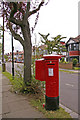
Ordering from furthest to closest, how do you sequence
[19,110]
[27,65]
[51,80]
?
[27,65] < [19,110] < [51,80]

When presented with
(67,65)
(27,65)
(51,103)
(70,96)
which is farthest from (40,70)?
(67,65)

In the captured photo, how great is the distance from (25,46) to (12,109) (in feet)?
8.80

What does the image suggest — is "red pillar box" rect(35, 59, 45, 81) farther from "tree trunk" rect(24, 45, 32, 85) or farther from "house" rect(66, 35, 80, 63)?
"house" rect(66, 35, 80, 63)

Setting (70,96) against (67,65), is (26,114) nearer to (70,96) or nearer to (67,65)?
(70,96)

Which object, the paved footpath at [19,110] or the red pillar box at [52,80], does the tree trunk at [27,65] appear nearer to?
the paved footpath at [19,110]

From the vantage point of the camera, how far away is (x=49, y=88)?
3293 millimetres

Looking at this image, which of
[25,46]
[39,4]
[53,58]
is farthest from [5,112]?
[39,4]

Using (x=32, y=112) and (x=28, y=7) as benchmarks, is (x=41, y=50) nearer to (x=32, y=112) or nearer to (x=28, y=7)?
(x=28, y=7)

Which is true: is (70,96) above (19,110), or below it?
below

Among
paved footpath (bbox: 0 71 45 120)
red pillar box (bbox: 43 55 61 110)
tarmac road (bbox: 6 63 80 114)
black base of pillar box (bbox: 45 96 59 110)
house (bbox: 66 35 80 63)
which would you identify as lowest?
tarmac road (bbox: 6 63 80 114)

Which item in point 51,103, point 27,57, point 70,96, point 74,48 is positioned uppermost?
point 74,48

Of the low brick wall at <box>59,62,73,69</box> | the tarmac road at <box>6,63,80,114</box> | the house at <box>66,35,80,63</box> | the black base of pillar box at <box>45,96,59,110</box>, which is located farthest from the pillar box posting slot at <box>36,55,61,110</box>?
the house at <box>66,35,80,63</box>

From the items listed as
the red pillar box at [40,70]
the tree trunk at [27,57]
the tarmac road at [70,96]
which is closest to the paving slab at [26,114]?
the red pillar box at [40,70]

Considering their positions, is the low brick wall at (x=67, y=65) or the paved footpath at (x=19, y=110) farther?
the low brick wall at (x=67, y=65)
